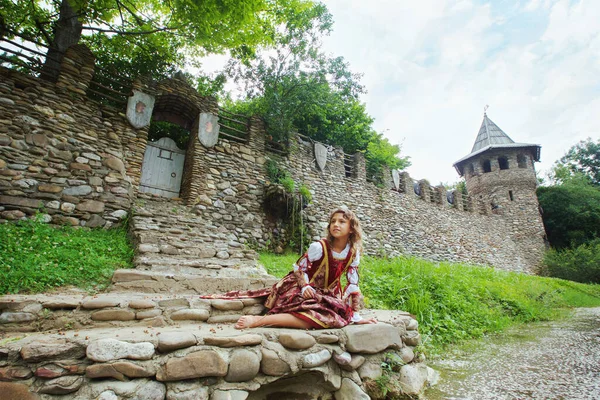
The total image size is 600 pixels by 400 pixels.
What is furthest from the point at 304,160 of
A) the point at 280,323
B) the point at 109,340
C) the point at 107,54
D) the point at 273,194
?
the point at 109,340

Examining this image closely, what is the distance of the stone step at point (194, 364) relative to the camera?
1423 millimetres

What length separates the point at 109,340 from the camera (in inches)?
61.6

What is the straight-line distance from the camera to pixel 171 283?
330 cm

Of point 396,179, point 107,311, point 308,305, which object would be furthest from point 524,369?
point 396,179

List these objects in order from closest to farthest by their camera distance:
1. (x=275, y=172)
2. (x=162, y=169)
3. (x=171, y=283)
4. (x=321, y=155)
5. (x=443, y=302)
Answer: (x=171, y=283) → (x=443, y=302) → (x=162, y=169) → (x=275, y=172) → (x=321, y=155)

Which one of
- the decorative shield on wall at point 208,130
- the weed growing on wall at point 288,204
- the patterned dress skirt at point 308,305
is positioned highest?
the decorative shield on wall at point 208,130

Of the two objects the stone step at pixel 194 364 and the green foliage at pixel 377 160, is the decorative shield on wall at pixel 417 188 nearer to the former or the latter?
the green foliage at pixel 377 160

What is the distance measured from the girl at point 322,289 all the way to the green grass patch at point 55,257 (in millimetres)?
2181

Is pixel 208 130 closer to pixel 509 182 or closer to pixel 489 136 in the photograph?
pixel 509 182

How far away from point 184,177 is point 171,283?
485 cm

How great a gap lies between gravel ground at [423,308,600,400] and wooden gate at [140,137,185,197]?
6948mm

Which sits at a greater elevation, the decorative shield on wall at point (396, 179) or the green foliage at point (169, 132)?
the green foliage at point (169, 132)

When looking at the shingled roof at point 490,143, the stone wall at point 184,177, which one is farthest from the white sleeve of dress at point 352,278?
the shingled roof at point 490,143

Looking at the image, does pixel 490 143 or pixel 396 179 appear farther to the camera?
pixel 490 143
